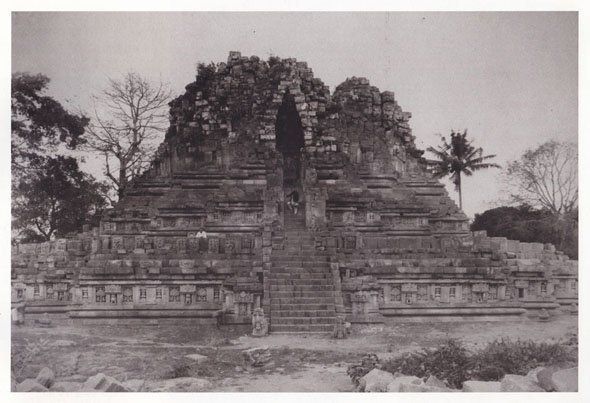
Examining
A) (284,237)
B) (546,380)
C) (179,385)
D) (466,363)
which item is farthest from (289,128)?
(546,380)

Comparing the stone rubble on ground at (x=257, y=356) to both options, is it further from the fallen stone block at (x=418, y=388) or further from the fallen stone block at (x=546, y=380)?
the fallen stone block at (x=546, y=380)

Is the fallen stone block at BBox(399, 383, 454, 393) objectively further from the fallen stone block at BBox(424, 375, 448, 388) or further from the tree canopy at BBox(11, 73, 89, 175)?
the tree canopy at BBox(11, 73, 89, 175)

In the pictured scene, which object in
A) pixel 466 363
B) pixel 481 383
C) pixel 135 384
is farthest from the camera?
pixel 466 363

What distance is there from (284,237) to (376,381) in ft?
31.4

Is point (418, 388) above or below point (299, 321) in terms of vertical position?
below

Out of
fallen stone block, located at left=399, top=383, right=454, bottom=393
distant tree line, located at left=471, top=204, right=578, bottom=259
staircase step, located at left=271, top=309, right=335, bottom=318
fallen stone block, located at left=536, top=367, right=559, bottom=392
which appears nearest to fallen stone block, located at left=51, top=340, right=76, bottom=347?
staircase step, located at left=271, top=309, right=335, bottom=318

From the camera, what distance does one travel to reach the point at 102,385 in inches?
514

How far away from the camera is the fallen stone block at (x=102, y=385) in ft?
42.5

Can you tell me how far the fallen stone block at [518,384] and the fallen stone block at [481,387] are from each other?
0.11 meters

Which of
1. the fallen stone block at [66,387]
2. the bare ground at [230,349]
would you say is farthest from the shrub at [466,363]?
the fallen stone block at [66,387]

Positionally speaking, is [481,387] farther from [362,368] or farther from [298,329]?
[298,329]

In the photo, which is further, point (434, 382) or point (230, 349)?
point (230, 349)
